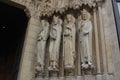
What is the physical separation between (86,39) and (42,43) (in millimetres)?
942

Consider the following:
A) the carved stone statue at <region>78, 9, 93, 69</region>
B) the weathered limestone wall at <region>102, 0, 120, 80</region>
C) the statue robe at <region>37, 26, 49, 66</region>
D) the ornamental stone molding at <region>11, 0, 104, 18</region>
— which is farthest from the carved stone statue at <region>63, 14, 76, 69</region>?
the weathered limestone wall at <region>102, 0, 120, 80</region>

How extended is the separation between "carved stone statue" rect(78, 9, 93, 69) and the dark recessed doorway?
1.44 meters

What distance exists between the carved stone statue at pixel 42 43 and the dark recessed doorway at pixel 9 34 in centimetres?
54

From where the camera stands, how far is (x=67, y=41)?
10.1ft

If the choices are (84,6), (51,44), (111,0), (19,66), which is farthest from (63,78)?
(111,0)

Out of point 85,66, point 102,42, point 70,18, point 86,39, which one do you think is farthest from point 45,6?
point 85,66

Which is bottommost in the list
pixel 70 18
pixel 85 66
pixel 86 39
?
pixel 85 66

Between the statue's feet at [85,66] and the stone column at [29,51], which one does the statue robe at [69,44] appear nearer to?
the statue's feet at [85,66]

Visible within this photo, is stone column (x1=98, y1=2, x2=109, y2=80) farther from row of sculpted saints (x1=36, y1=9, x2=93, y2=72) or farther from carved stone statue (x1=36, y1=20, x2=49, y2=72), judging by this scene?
carved stone statue (x1=36, y1=20, x2=49, y2=72)

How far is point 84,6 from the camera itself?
334 centimetres

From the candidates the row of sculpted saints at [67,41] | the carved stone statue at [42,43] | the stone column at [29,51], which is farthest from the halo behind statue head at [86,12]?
the stone column at [29,51]

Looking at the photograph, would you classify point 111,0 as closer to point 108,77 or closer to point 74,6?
point 74,6

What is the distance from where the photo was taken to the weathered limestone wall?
2596mm

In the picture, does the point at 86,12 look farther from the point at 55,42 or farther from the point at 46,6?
the point at 46,6
